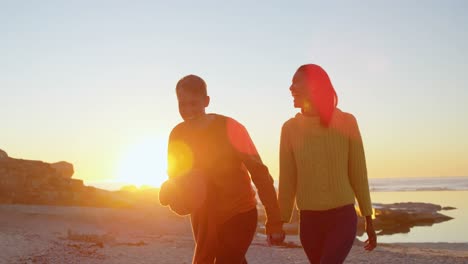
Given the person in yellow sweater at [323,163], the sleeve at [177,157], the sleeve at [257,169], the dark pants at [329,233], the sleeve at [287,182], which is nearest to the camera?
the sleeve at [257,169]

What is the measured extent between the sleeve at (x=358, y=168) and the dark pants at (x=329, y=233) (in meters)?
0.17

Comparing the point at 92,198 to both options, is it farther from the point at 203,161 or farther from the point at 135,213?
the point at 203,161

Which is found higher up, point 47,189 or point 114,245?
point 47,189

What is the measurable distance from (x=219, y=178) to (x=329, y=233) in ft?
3.29

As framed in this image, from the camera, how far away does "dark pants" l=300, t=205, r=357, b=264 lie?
4.31 m

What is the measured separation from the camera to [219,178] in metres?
4.03

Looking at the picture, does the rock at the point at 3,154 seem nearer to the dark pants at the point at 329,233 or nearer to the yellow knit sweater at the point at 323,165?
the yellow knit sweater at the point at 323,165

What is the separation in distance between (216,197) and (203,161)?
0.27 m

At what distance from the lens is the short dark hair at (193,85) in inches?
157

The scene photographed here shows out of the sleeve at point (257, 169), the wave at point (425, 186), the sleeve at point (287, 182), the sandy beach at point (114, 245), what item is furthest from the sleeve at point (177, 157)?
the wave at point (425, 186)

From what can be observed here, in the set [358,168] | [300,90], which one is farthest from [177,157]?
[358,168]

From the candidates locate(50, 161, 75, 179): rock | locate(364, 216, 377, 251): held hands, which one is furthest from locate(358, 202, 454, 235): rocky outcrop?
locate(364, 216, 377, 251): held hands

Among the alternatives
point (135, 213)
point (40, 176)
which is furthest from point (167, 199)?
point (40, 176)

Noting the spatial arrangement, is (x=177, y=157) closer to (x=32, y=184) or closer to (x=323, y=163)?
(x=323, y=163)
